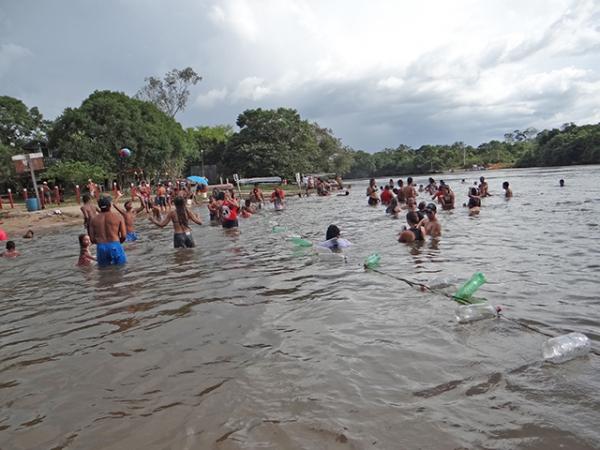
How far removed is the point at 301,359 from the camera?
3895 millimetres

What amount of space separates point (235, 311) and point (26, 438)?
273cm

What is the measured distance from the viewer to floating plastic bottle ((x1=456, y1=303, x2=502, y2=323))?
182 inches

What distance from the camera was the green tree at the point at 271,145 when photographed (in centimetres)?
4659

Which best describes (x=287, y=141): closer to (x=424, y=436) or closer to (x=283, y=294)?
(x=283, y=294)

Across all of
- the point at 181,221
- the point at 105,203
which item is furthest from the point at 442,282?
the point at 181,221

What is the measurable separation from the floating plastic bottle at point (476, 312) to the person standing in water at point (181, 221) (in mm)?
6195

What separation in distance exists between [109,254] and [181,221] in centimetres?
189

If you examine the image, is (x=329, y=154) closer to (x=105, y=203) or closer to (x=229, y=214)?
(x=229, y=214)

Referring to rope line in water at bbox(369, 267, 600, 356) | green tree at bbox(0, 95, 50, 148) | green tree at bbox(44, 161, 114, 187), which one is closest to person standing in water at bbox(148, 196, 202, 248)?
rope line in water at bbox(369, 267, 600, 356)

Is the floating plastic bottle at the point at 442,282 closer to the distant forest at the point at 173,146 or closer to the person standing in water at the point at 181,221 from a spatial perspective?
the person standing in water at the point at 181,221

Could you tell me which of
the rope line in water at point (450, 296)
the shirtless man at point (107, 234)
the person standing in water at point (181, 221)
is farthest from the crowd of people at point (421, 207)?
the shirtless man at point (107, 234)

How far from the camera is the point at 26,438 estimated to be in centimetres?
291

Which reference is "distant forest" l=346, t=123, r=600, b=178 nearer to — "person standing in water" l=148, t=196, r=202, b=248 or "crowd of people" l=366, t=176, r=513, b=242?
"crowd of people" l=366, t=176, r=513, b=242

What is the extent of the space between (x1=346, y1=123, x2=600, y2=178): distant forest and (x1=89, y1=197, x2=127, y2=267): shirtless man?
61.8 metres
